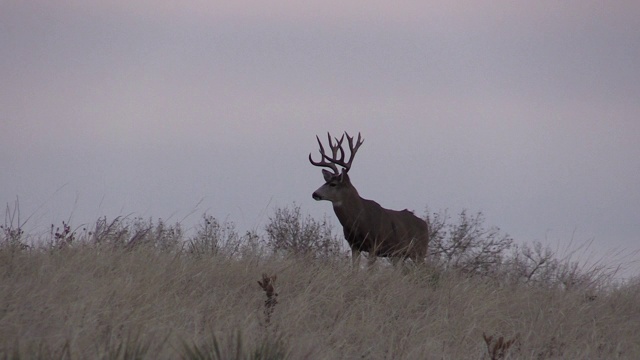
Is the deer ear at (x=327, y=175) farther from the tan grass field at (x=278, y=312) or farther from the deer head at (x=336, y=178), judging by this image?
the tan grass field at (x=278, y=312)

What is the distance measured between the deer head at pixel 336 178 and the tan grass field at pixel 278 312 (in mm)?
3857

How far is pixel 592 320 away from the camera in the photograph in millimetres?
9734

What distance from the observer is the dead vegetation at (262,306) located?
5.91 metres

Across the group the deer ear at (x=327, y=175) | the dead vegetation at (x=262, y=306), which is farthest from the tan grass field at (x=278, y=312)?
the deer ear at (x=327, y=175)

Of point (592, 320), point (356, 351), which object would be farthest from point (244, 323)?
point (592, 320)

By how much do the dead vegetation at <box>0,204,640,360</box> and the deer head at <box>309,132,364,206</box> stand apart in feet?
9.95

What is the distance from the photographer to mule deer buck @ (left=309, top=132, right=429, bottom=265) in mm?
13609

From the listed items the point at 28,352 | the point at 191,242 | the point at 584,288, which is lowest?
the point at 28,352

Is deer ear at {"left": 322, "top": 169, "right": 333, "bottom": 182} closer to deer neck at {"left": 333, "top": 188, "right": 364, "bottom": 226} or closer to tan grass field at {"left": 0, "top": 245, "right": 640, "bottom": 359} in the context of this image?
deer neck at {"left": 333, "top": 188, "right": 364, "bottom": 226}

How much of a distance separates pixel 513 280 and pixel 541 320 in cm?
232

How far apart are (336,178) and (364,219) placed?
88 centimetres

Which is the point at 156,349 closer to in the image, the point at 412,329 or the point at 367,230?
the point at 412,329

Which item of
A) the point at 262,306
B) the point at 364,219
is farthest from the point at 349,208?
the point at 262,306

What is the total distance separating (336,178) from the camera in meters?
14.4
